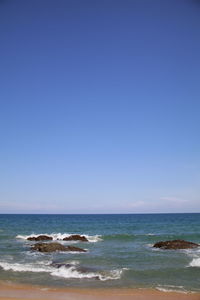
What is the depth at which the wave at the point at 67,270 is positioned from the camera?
15.1 metres

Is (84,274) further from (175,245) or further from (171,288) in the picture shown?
(175,245)

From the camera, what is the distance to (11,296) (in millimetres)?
11508

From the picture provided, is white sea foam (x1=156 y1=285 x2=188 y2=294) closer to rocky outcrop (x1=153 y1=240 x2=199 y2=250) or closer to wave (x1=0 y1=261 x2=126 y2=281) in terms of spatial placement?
wave (x1=0 y1=261 x2=126 y2=281)

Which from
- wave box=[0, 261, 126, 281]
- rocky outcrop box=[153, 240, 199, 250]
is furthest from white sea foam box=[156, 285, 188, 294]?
rocky outcrop box=[153, 240, 199, 250]

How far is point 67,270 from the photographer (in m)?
16.3

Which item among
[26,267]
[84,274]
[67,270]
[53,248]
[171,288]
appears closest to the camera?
[171,288]

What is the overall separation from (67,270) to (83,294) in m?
4.39

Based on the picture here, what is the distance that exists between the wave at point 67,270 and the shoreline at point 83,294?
209 cm

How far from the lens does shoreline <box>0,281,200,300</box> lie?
38.0ft

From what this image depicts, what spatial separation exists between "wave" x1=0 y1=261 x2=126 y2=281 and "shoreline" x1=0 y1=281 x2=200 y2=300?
2094 mm

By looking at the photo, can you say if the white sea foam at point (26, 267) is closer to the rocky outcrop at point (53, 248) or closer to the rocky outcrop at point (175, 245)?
the rocky outcrop at point (53, 248)

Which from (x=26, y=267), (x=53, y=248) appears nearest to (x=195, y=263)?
(x=26, y=267)

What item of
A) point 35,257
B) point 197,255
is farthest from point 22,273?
point 197,255

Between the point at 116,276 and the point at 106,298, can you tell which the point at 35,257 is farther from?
the point at 106,298
